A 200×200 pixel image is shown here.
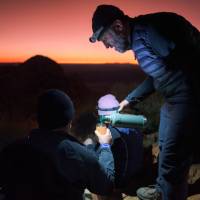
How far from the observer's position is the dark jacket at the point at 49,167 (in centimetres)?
332

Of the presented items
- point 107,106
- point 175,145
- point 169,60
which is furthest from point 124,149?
point 169,60

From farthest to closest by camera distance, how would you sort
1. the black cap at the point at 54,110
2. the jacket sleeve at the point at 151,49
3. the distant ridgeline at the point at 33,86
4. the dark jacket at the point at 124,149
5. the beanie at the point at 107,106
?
the distant ridgeline at the point at 33,86, the dark jacket at the point at 124,149, the beanie at the point at 107,106, the jacket sleeve at the point at 151,49, the black cap at the point at 54,110

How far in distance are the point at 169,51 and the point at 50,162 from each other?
4.85ft

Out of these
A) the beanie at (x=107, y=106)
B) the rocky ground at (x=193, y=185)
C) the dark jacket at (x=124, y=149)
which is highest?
the beanie at (x=107, y=106)

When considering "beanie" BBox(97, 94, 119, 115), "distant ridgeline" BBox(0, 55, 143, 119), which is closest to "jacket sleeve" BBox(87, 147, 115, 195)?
"beanie" BBox(97, 94, 119, 115)

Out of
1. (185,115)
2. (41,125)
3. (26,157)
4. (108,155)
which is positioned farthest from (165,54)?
(26,157)

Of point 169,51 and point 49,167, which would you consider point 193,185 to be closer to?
point 169,51

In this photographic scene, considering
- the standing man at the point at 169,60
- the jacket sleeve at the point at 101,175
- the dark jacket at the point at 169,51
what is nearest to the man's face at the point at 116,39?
the standing man at the point at 169,60

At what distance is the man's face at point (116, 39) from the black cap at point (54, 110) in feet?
3.00

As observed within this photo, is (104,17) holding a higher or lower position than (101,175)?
higher

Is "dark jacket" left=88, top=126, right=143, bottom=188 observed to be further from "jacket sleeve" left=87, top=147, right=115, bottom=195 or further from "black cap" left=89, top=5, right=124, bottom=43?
"black cap" left=89, top=5, right=124, bottom=43

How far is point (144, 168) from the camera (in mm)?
6832

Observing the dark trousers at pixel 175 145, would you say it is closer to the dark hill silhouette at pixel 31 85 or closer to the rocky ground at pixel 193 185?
the rocky ground at pixel 193 185

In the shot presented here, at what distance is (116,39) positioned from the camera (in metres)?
4.14
